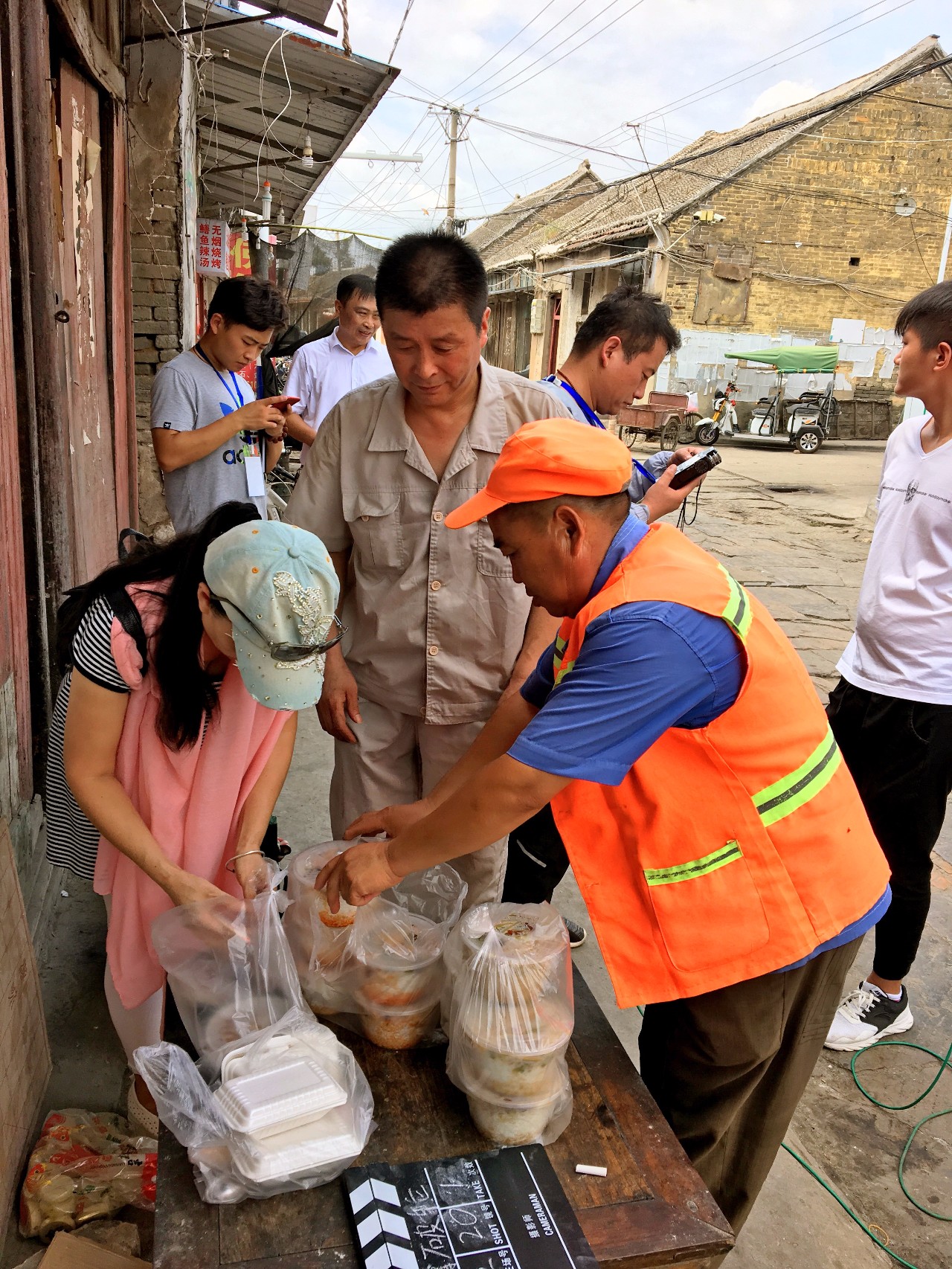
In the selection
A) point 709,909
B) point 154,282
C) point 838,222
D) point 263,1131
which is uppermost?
point 838,222

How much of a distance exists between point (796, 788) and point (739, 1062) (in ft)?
1.68

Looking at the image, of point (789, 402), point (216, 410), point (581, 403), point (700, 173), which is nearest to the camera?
point (581, 403)

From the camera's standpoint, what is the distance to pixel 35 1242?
172cm

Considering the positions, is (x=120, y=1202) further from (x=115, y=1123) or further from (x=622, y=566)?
(x=622, y=566)

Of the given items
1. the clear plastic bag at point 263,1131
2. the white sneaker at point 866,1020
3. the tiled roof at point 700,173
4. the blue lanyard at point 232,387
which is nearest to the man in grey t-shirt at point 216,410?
the blue lanyard at point 232,387

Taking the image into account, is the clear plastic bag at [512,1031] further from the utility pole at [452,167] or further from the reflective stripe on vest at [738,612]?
the utility pole at [452,167]

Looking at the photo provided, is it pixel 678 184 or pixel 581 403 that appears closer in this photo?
→ pixel 581 403

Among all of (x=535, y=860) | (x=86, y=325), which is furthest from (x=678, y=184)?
(x=535, y=860)

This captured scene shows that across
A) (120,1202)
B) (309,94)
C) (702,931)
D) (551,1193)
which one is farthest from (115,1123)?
(309,94)

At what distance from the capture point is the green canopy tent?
67.0ft

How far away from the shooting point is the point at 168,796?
1768 mm

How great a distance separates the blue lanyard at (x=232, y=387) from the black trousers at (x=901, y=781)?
99.3 inches

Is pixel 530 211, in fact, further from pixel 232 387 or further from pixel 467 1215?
pixel 467 1215

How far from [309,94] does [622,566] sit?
661cm
